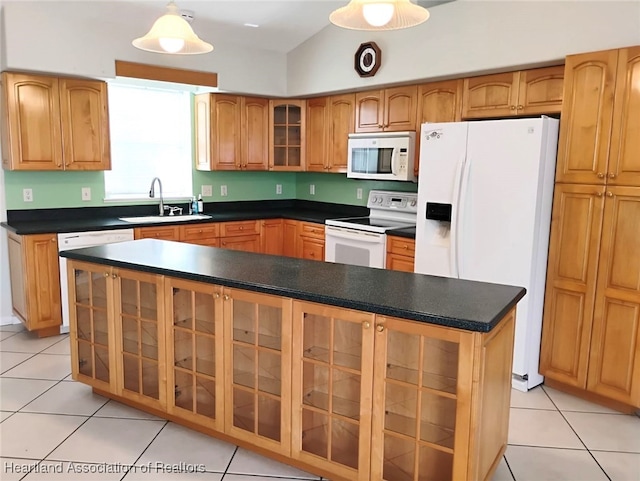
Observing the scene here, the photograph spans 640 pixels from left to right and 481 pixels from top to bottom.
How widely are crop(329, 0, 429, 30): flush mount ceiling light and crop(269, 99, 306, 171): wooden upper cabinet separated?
3.29 m

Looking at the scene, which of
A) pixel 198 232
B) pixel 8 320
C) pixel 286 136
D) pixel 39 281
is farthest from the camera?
pixel 286 136

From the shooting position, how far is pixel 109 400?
3.13 m

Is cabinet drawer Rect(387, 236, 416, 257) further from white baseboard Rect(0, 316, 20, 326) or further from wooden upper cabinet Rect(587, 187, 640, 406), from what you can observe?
white baseboard Rect(0, 316, 20, 326)

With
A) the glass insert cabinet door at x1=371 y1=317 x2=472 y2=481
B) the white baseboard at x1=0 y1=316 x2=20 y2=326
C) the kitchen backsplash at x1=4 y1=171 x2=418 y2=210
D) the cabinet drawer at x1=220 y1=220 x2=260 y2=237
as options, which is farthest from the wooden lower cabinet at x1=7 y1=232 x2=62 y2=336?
the glass insert cabinet door at x1=371 y1=317 x2=472 y2=481

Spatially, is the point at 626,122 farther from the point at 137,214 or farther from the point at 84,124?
the point at 137,214

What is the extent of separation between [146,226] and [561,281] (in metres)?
3.37

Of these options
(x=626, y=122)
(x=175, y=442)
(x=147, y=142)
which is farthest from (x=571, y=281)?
(x=147, y=142)

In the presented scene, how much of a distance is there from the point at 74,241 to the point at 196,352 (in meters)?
2.13

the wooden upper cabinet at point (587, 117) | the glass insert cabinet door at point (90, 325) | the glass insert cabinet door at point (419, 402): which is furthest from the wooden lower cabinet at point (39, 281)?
the wooden upper cabinet at point (587, 117)

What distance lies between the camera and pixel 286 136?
566cm

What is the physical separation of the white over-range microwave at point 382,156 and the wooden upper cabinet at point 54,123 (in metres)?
2.26

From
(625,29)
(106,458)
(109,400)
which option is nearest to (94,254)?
(109,400)

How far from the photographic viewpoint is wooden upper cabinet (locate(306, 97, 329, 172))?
538 centimetres

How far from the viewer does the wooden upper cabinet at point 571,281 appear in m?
3.15
